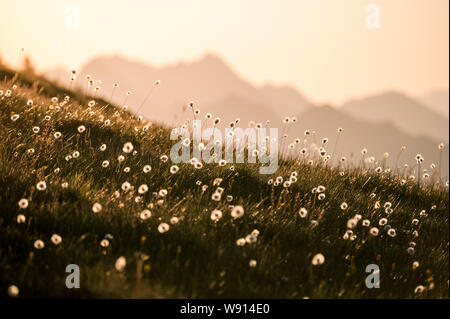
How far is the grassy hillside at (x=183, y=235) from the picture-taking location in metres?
3.60

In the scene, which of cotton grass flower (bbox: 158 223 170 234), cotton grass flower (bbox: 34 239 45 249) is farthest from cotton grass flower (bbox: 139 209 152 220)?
cotton grass flower (bbox: 34 239 45 249)

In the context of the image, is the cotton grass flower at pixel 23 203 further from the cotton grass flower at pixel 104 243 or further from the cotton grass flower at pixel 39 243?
the cotton grass flower at pixel 104 243

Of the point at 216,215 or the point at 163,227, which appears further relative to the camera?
the point at 216,215

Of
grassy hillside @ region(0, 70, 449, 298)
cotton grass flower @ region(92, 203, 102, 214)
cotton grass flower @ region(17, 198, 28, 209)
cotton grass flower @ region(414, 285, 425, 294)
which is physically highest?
cotton grass flower @ region(17, 198, 28, 209)

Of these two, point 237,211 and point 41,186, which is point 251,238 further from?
point 41,186

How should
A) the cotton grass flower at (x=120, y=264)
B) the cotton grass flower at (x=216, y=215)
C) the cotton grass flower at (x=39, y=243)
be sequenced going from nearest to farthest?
the cotton grass flower at (x=120, y=264) < the cotton grass flower at (x=39, y=243) < the cotton grass flower at (x=216, y=215)

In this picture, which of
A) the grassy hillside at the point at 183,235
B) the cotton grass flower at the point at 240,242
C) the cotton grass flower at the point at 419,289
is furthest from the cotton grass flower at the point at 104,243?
the cotton grass flower at the point at 419,289

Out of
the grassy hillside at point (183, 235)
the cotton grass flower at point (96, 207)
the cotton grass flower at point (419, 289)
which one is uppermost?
the cotton grass flower at point (96, 207)

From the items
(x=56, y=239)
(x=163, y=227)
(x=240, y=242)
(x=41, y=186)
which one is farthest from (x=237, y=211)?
(x=41, y=186)

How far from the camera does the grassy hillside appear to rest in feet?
11.8

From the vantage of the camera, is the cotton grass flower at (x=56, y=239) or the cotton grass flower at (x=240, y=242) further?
the cotton grass flower at (x=240, y=242)

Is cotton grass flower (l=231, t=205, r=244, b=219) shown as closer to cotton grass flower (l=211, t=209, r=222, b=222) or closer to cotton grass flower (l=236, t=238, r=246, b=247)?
cotton grass flower (l=211, t=209, r=222, b=222)

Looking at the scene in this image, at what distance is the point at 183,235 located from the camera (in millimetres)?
4145
